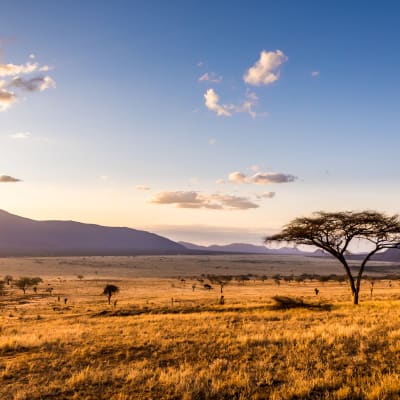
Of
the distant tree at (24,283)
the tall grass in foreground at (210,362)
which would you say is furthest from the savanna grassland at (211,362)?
the distant tree at (24,283)

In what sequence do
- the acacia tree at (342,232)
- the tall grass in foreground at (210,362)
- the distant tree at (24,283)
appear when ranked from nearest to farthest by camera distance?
1. the tall grass in foreground at (210,362)
2. the acacia tree at (342,232)
3. the distant tree at (24,283)

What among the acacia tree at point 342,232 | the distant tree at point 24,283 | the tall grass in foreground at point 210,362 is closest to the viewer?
the tall grass in foreground at point 210,362

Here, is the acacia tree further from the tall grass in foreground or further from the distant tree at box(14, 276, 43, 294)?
the distant tree at box(14, 276, 43, 294)

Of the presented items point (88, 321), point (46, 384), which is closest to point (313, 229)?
point (88, 321)

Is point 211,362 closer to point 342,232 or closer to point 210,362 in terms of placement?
point 210,362

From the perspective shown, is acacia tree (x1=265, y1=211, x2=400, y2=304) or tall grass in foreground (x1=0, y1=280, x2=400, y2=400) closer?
tall grass in foreground (x1=0, y1=280, x2=400, y2=400)

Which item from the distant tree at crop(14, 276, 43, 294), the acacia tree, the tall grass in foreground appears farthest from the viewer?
the distant tree at crop(14, 276, 43, 294)

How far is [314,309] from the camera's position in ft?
88.7

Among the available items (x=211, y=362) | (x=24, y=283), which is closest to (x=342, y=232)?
(x=211, y=362)

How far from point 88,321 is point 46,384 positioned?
1580cm

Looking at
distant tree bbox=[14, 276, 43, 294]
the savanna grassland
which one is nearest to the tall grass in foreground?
the savanna grassland

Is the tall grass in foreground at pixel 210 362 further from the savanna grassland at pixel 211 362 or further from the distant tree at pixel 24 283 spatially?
the distant tree at pixel 24 283

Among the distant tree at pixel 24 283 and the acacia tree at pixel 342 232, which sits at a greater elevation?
the acacia tree at pixel 342 232

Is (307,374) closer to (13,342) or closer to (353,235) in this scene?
(13,342)
